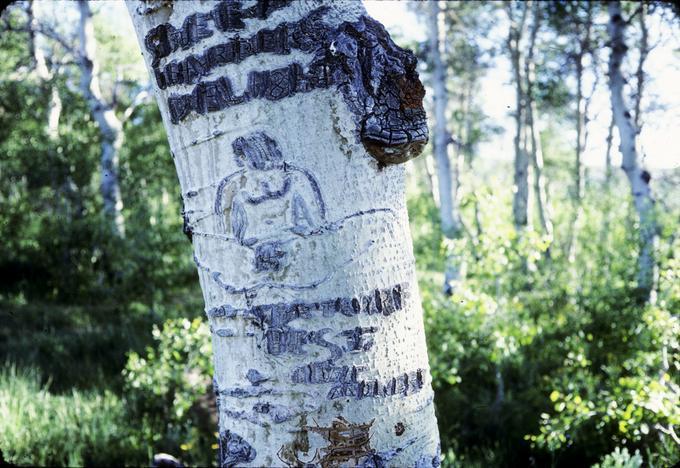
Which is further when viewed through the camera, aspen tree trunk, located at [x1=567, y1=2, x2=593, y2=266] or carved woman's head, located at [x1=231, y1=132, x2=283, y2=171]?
aspen tree trunk, located at [x1=567, y1=2, x2=593, y2=266]

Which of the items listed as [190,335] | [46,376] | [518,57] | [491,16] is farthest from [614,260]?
[491,16]

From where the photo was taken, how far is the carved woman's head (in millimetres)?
822

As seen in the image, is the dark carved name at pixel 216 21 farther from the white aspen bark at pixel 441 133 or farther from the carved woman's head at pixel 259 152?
the white aspen bark at pixel 441 133

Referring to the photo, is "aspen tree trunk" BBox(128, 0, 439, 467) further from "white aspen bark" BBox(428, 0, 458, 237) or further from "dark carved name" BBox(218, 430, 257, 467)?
"white aspen bark" BBox(428, 0, 458, 237)

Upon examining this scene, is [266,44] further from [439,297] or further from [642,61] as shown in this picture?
[642,61]

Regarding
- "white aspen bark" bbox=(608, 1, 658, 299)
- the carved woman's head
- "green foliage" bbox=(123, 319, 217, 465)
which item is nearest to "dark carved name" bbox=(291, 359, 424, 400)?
the carved woman's head

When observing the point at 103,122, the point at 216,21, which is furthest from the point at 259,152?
the point at 103,122

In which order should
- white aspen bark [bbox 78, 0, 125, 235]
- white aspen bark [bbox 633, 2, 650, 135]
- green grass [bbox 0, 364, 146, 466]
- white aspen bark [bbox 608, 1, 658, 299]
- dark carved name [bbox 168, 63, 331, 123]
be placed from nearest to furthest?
dark carved name [bbox 168, 63, 331, 123]
green grass [bbox 0, 364, 146, 466]
white aspen bark [bbox 608, 1, 658, 299]
white aspen bark [bbox 633, 2, 650, 135]
white aspen bark [bbox 78, 0, 125, 235]

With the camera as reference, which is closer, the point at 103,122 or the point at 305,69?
the point at 305,69

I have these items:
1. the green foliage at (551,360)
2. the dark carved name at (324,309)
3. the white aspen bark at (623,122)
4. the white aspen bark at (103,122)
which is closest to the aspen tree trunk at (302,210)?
the dark carved name at (324,309)

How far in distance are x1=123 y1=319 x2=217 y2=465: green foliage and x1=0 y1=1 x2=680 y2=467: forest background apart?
19 millimetres

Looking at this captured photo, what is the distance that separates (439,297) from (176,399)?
215cm

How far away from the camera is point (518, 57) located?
10039mm

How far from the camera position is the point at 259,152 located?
825 mm
